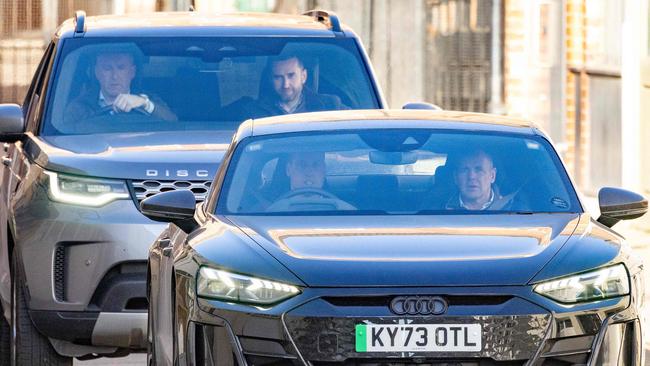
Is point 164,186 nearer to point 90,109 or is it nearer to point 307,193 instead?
point 90,109

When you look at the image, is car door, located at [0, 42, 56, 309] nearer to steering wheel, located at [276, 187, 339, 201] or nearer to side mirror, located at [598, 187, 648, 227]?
steering wheel, located at [276, 187, 339, 201]

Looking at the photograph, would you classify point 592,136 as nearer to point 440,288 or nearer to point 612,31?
point 612,31

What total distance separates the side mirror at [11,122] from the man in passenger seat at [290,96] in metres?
1.14

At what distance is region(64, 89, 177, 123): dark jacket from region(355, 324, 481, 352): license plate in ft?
13.5

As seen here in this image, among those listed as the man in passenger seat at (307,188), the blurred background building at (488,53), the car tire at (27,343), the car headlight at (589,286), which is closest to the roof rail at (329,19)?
the car tire at (27,343)

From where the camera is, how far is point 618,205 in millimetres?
8047

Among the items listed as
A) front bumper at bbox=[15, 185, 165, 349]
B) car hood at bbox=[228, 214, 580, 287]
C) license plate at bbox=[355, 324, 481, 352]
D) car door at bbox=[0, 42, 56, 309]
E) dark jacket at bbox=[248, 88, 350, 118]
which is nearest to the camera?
license plate at bbox=[355, 324, 481, 352]

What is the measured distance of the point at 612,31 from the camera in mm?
21031

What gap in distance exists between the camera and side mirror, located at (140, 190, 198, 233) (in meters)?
7.88

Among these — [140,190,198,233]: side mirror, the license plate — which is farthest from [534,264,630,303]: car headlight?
[140,190,198,233]: side mirror

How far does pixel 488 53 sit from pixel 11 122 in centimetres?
1233

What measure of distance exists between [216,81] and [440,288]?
4.28m

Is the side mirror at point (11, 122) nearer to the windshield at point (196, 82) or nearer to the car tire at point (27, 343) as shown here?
the windshield at point (196, 82)

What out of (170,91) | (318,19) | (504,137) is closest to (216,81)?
(170,91)
